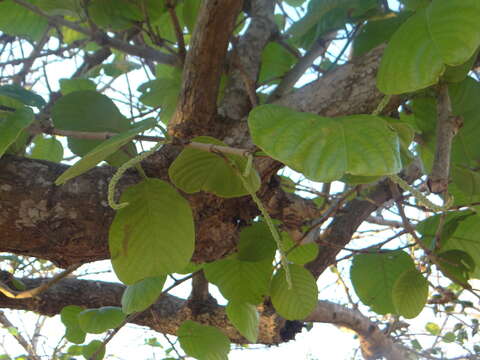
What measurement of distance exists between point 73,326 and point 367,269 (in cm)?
73

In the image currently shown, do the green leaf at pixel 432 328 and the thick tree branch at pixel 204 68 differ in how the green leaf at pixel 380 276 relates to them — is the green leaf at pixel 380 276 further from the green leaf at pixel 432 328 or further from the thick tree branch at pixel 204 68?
the green leaf at pixel 432 328

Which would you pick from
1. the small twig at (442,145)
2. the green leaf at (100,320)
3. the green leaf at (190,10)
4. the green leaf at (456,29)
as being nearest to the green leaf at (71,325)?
the green leaf at (100,320)

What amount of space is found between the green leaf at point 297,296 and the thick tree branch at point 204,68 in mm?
332

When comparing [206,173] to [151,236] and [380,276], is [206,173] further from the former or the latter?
[380,276]

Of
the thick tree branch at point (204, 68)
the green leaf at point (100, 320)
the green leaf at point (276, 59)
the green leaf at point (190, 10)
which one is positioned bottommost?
the green leaf at point (100, 320)

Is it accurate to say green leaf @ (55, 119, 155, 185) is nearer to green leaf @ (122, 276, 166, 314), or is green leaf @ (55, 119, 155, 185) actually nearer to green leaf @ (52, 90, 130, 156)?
green leaf @ (52, 90, 130, 156)

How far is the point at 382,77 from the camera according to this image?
509mm

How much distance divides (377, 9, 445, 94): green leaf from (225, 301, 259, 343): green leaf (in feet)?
1.99

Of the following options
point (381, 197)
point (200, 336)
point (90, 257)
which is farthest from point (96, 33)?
point (381, 197)

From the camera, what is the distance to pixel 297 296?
2.93 feet

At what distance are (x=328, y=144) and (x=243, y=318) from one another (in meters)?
0.65

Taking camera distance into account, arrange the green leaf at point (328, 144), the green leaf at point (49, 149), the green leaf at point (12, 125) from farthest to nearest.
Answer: the green leaf at point (49, 149) < the green leaf at point (12, 125) < the green leaf at point (328, 144)

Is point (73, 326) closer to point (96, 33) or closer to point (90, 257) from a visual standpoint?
point (90, 257)

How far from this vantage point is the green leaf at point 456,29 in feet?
1.48
